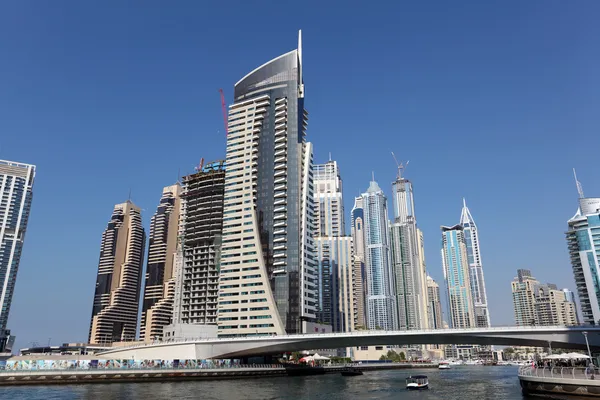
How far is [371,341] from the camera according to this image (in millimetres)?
121500

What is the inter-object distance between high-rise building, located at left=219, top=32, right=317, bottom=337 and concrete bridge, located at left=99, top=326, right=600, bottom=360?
25.8 metres

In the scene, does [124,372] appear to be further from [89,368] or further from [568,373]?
[568,373]

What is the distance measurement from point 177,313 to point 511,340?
137808 mm

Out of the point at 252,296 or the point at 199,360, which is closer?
the point at 199,360

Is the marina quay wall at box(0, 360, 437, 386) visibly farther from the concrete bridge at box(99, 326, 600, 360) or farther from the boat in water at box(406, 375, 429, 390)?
the boat in water at box(406, 375, 429, 390)

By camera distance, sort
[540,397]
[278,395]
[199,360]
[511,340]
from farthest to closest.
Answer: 1. [199,360]
2. [511,340]
3. [278,395]
4. [540,397]

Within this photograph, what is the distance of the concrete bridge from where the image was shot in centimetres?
10631

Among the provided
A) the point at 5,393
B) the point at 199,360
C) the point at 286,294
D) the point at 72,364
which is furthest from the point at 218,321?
the point at 5,393

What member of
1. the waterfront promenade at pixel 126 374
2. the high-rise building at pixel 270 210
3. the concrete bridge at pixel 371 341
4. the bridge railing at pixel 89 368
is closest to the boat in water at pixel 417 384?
the concrete bridge at pixel 371 341

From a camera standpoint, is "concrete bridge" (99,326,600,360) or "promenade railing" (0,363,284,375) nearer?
"promenade railing" (0,363,284,375)

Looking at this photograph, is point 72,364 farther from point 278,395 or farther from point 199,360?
point 278,395

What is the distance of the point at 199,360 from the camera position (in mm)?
125500

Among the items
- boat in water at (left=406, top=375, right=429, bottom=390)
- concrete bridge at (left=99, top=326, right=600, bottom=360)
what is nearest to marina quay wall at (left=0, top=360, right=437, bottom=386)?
concrete bridge at (left=99, top=326, right=600, bottom=360)

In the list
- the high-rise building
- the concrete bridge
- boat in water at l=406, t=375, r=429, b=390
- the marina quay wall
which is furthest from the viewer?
the high-rise building
